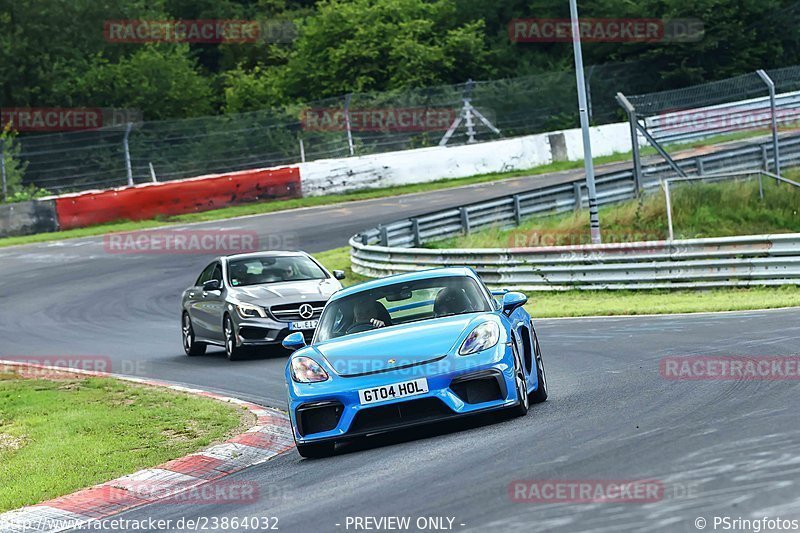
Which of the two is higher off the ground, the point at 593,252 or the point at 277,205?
the point at 277,205

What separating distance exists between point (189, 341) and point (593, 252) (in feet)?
23.5

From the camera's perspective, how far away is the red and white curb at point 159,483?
843cm

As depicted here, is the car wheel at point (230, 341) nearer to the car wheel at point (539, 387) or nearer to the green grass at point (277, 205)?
the car wheel at point (539, 387)

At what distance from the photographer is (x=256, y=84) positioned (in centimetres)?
5841

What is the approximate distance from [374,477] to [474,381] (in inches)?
57.2

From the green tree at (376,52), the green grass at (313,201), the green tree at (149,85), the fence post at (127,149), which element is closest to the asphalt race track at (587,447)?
the green grass at (313,201)

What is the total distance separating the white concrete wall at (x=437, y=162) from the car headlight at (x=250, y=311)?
70.7 ft

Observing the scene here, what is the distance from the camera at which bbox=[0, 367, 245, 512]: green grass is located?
972 cm

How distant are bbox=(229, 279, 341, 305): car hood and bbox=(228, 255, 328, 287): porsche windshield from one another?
24 centimetres

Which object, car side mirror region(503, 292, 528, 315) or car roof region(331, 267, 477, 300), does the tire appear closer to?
car roof region(331, 267, 477, 300)

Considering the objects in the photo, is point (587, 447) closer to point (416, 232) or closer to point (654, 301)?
point (654, 301)

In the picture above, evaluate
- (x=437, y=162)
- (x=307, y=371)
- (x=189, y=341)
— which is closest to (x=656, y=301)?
(x=189, y=341)

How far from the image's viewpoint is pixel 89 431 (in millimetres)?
11688

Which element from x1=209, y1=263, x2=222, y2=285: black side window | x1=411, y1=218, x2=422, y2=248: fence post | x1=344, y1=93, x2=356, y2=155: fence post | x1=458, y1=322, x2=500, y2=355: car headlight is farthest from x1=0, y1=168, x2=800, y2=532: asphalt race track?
x1=344, y1=93, x2=356, y2=155: fence post
